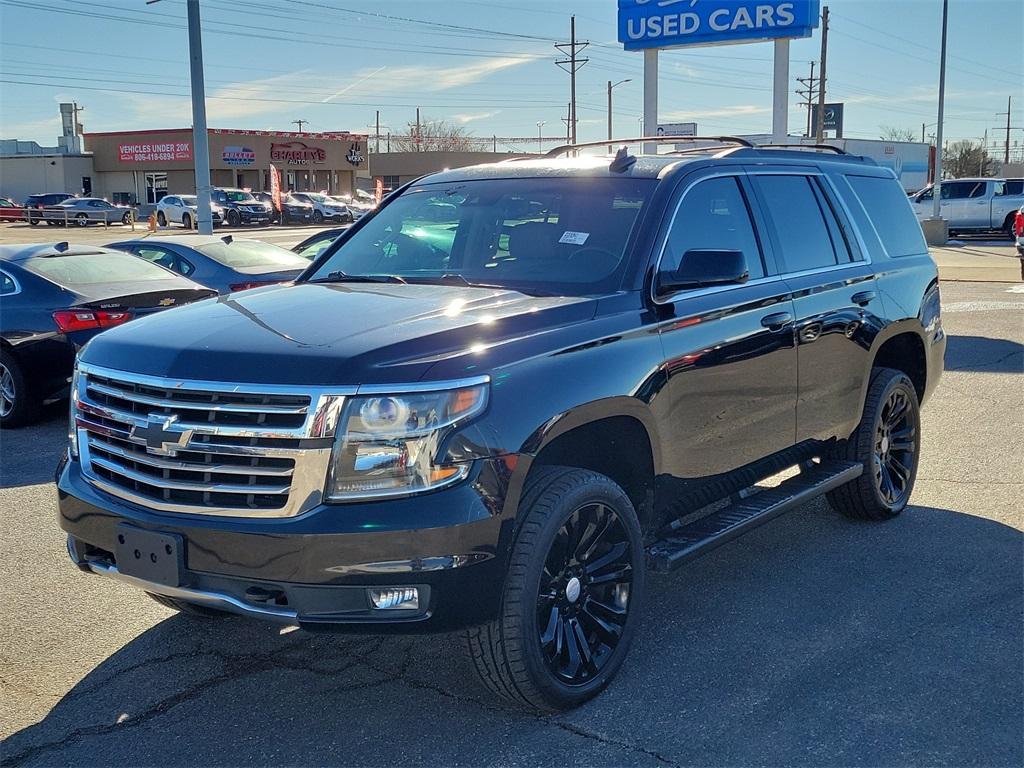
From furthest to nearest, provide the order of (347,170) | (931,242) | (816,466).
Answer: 1. (347,170)
2. (931,242)
3. (816,466)

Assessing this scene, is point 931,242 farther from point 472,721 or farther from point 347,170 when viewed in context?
point 347,170

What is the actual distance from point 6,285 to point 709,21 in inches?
841

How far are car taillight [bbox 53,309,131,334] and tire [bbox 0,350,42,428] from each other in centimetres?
51

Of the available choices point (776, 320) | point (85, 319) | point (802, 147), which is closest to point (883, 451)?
point (776, 320)

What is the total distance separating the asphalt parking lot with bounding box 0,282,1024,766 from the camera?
352 cm

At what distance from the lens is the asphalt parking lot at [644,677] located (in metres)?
3.52

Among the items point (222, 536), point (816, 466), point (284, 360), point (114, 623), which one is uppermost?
point (284, 360)

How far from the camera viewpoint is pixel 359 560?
3.22 m

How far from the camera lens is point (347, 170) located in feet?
257

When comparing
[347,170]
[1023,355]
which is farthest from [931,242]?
[347,170]

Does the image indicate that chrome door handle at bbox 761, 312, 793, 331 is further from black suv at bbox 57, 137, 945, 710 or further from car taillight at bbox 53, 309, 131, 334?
car taillight at bbox 53, 309, 131, 334

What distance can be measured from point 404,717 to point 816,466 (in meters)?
2.83

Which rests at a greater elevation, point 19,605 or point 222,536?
point 222,536

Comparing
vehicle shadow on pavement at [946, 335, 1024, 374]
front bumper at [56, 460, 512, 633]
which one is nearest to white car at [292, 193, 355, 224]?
vehicle shadow on pavement at [946, 335, 1024, 374]
